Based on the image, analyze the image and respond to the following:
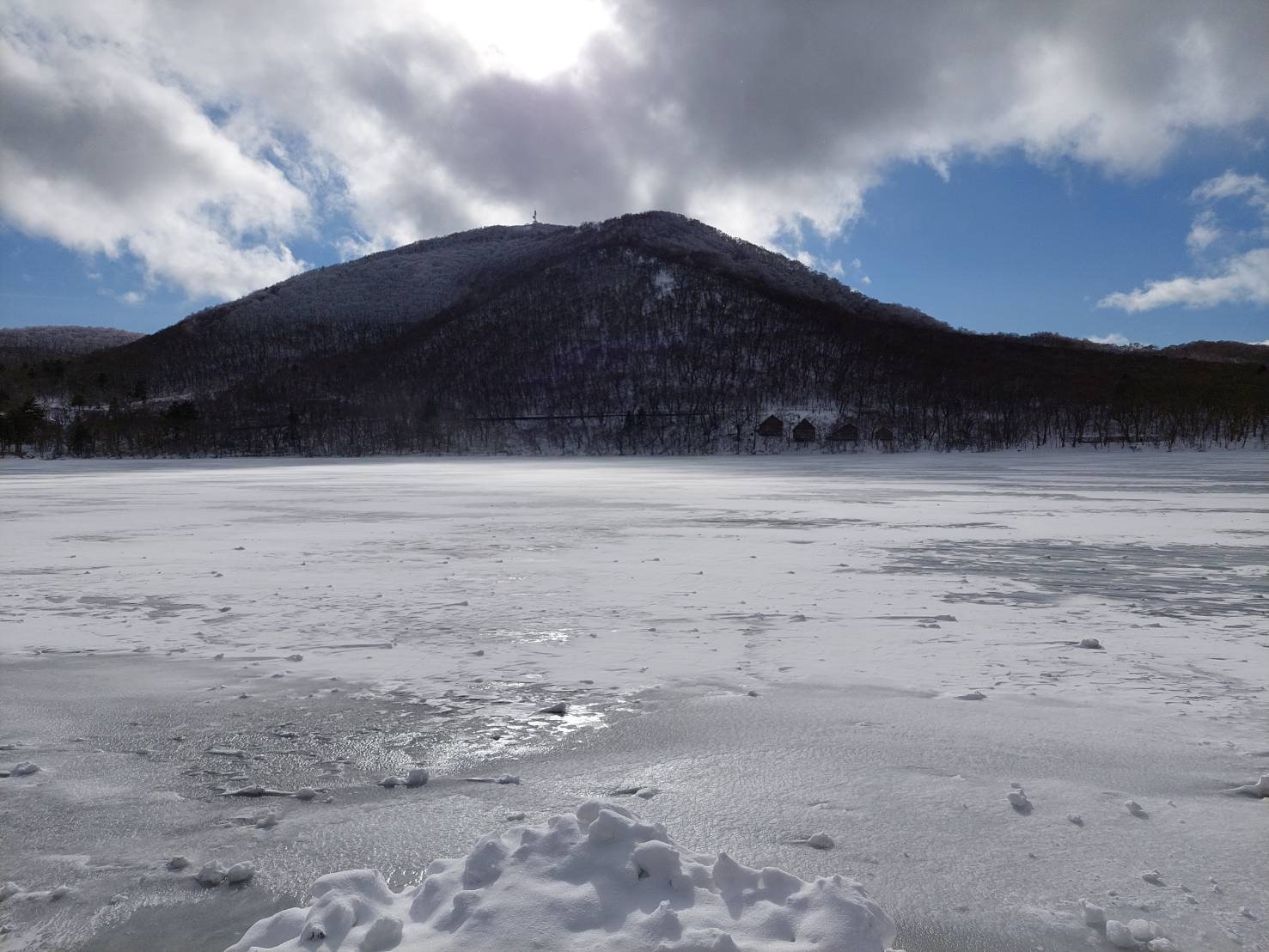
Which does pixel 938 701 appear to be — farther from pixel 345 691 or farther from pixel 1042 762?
pixel 345 691

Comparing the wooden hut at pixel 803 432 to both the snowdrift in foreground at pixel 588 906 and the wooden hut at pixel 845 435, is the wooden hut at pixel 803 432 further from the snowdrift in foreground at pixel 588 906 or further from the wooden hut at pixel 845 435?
the snowdrift in foreground at pixel 588 906

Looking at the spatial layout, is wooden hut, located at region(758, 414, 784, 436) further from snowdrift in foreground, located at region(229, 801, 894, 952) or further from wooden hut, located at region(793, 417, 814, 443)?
snowdrift in foreground, located at region(229, 801, 894, 952)

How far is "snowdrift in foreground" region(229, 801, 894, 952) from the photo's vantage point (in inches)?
83.1

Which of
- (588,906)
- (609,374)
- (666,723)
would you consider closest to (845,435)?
(609,374)

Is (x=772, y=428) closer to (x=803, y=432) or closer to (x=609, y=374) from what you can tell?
(x=803, y=432)

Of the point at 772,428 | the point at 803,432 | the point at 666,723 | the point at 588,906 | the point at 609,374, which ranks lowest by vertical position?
the point at 666,723

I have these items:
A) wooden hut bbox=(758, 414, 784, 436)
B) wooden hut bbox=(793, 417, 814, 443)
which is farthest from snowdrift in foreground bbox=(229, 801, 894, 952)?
wooden hut bbox=(758, 414, 784, 436)

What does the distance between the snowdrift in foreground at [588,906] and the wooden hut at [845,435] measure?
3779 inches

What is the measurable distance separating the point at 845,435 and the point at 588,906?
9745cm

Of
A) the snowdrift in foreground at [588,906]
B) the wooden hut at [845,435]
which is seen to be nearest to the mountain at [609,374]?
the wooden hut at [845,435]

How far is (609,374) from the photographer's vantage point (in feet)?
399

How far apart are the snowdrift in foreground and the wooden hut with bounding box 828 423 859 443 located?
95995 mm

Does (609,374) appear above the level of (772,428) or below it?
above

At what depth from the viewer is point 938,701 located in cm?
425
